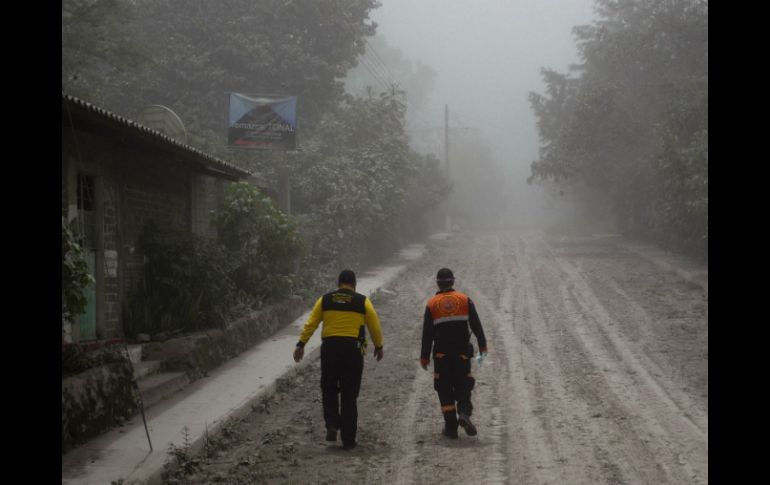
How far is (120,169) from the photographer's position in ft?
39.1

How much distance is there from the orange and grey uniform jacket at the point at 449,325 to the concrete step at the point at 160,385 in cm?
348

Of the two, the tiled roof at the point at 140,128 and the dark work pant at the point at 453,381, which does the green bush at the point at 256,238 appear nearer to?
the tiled roof at the point at 140,128

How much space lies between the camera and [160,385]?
1014cm

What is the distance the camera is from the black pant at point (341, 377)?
26.8 ft

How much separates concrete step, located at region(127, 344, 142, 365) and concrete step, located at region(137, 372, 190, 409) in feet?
1.23

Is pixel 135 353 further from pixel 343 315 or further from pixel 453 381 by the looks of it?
pixel 453 381

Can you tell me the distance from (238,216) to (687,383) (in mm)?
9269

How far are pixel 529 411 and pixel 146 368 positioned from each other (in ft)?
16.7

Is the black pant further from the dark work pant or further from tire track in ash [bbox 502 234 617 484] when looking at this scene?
tire track in ash [bbox 502 234 617 484]

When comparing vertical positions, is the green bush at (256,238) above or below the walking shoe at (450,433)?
above

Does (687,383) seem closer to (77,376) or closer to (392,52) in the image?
(77,376)

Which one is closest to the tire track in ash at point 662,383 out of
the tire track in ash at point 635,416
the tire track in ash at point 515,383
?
the tire track in ash at point 635,416

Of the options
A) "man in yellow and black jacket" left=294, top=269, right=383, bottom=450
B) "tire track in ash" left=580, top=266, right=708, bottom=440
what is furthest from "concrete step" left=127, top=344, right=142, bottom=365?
"tire track in ash" left=580, top=266, right=708, bottom=440
